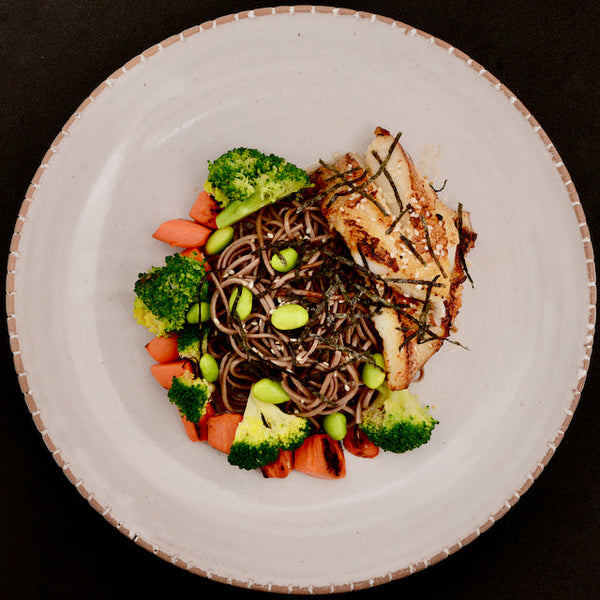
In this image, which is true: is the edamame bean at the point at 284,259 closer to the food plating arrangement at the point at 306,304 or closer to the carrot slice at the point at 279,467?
the food plating arrangement at the point at 306,304

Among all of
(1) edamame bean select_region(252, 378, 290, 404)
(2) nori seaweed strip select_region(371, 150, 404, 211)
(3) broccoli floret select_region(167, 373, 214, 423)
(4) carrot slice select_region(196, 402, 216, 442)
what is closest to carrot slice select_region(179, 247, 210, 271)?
(3) broccoli floret select_region(167, 373, 214, 423)

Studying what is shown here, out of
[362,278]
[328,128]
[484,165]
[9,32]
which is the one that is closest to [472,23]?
[484,165]

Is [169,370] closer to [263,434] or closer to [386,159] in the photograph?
[263,434]

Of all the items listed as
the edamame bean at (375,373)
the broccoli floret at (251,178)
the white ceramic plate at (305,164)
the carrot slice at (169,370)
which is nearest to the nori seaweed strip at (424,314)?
the edamame bean at (375,373)

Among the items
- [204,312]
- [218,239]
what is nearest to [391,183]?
[218,239]

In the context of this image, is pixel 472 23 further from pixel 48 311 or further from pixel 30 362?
pixel 30 362
